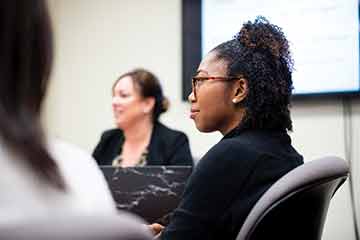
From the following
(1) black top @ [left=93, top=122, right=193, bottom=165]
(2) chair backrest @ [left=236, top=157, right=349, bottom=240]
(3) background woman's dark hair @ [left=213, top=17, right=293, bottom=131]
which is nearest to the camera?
(2) chair backrest @ [left=236, top=157, right=349, bottom=240]

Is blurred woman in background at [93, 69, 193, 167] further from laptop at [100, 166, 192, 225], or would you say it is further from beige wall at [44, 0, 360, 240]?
laptop at [100, 166, 192, 225]

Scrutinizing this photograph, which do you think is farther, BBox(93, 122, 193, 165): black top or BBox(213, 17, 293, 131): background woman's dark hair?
BBox(93, 122, 193, 165): black top

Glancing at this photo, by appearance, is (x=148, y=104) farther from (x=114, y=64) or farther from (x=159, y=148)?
(x=114, y=64)

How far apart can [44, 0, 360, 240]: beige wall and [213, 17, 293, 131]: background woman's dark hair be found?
4.40ft

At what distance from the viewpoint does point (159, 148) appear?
9.00 ft

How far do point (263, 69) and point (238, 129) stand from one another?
0.61ft

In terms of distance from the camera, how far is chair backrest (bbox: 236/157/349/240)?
3.84ft

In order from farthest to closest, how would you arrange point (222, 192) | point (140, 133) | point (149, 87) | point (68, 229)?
point (149, 87), point (140, 133), point (222, 192), point (68, 229)

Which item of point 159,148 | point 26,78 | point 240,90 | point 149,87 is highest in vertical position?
point 26,78

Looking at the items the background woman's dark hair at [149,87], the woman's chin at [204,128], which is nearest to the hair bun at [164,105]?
the background woman's dark hair at [149,87]

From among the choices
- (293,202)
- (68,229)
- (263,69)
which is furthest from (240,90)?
(68,229)

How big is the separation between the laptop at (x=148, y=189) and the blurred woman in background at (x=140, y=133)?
74 centimetres

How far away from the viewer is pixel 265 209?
1170 millimetres

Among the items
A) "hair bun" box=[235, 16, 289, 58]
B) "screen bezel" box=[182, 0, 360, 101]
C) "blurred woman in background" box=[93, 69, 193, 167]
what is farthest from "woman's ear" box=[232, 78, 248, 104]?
"screen bezel" box=[182, 0, 360, 101]
